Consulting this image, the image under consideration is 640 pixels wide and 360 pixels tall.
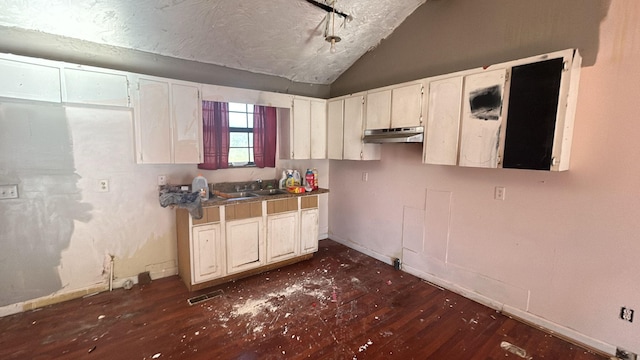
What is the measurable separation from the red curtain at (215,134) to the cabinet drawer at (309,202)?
1078mm

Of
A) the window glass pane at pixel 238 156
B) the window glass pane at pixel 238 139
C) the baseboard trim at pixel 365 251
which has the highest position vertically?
the window glass pane at pixel 238 139

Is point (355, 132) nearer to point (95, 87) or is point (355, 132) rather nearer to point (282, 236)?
point (282, 236)

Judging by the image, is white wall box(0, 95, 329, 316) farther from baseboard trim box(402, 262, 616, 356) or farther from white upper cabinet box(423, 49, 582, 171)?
baseboard trim box(402, 262, 616, 356)

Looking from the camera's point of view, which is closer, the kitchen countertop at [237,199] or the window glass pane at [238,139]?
the kitchen countertop at [237,199]

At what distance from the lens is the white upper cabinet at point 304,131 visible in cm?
370

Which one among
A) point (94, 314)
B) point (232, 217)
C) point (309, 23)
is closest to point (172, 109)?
point (232, 217)

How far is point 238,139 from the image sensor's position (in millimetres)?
3590

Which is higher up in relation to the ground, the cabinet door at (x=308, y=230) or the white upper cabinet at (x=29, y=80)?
the white upper cabinet at (x=29, y=80)

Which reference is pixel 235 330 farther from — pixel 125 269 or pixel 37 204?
pixel 37 204

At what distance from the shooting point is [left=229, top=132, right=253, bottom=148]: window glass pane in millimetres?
3533

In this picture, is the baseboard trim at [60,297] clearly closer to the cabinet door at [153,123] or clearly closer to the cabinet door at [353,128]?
the cabinet door at [153,123]

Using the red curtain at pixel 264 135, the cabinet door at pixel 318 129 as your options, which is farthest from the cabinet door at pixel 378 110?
the red curtain at pixel 264 135

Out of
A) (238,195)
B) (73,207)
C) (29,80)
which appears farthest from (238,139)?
(29,80)

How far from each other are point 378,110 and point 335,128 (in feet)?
2.46
